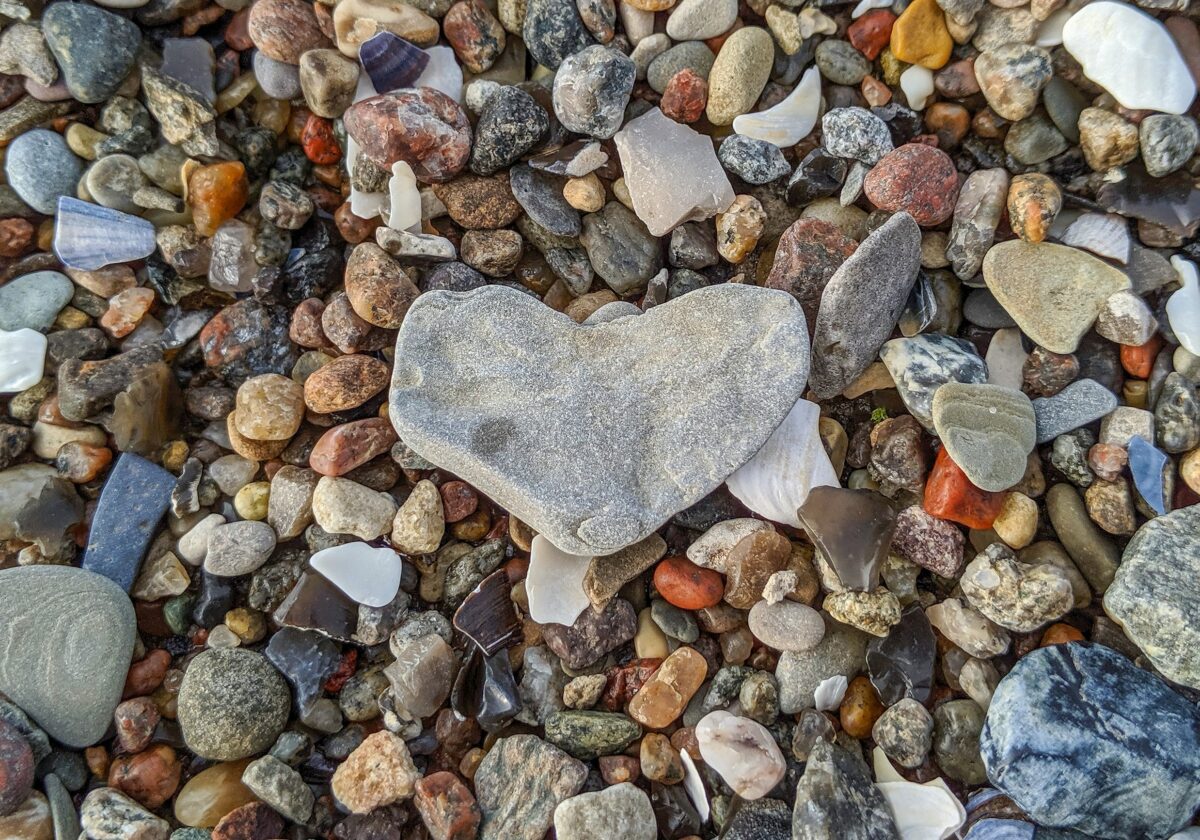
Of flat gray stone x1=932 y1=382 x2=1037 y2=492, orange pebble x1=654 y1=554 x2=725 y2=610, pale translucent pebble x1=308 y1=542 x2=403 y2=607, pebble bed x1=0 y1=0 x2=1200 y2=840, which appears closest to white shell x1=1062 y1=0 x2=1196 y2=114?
pebble bed x1=0 y1=0 x2=1200 y2=840

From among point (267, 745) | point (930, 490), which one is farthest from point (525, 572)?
point (930, 490)

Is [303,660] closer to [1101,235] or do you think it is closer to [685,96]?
[685,96]

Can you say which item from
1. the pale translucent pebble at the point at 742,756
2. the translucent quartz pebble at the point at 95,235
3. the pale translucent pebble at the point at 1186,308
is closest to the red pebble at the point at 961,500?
the pale translucent pebble at the point at 1186,308

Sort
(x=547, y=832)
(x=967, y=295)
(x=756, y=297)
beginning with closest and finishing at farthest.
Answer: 1. (x=547, y=832)
2. (x=756, y=297)
3. (x=967, y=295)

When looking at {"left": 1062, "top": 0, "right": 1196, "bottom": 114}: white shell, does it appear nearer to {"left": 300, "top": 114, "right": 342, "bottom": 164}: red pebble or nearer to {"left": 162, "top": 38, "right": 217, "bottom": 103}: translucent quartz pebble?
{"left": 300, "top": 114, "right": 342, "bottom": 164}: red pebble

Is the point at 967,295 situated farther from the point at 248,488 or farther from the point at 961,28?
the point at 248,488

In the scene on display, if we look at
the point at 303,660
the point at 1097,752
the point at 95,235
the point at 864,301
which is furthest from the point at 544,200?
the point at 1097,752
